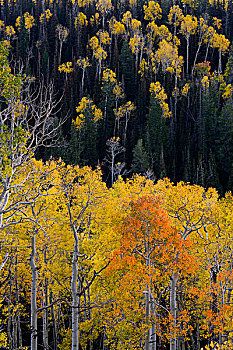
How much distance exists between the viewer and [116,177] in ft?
192

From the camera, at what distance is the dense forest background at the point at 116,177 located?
14414 millimetres

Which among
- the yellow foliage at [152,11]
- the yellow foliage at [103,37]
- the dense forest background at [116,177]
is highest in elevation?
the yellow foliage at [152,11]

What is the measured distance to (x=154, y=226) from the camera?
1739 centimetres

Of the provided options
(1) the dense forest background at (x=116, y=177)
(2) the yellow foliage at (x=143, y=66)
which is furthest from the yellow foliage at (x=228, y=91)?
(2) the yellow foliage at (x=143, y=66)

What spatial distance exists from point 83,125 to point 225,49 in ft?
157

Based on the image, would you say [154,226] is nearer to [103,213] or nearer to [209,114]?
[103,213]

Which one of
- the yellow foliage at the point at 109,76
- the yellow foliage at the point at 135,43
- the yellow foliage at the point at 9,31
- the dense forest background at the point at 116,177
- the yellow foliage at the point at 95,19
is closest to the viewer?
the dense forest background at the point at 116,177

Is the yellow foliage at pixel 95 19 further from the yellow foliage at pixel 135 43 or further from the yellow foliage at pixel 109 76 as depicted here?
the yellow foliage at pixel 109 76

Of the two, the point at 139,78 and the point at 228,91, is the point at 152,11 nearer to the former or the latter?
the point at 139,78

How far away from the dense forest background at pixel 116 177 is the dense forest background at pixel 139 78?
36cm

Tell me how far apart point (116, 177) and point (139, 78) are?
31.8 meters

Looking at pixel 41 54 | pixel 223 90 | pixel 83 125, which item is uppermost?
pixel 41 54

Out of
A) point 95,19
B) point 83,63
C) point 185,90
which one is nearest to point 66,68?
point 83,63

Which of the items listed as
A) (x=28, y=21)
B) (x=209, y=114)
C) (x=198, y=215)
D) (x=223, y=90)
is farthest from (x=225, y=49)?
(x=198, y=215)
